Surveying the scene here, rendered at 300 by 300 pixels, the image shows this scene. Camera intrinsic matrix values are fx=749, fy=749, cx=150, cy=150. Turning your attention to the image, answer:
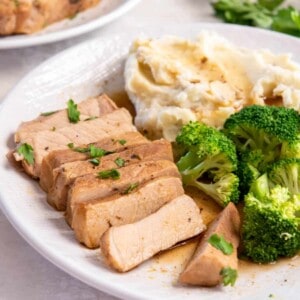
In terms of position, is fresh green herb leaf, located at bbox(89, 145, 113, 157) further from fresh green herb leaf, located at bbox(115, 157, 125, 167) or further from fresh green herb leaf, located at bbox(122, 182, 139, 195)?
fresh green herb leaf, located at bbox(122, 182, 139, 195)

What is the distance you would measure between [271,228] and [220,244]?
0.37 meters

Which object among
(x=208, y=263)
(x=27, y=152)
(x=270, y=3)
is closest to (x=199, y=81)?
(x=27, y=152)

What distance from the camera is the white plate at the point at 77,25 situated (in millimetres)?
6320

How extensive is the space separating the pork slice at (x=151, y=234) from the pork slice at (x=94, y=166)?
45 centimetres

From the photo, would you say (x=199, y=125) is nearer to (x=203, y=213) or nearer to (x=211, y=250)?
(x=203, y=213)

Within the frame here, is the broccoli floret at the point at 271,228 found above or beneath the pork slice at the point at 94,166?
beneath

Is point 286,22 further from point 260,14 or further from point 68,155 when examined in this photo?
point 68,155

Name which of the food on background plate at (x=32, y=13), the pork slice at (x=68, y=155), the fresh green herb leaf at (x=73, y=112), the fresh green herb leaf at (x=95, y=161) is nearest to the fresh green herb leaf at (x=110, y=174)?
the fresh green herb leaf at (x=95, y=161)

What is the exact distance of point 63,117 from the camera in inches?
213

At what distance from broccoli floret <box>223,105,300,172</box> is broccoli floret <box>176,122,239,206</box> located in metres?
0.17

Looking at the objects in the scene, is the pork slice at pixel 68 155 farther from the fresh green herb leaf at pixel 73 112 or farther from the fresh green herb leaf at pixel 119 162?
the fresh green herb leaf at pixel 73 112

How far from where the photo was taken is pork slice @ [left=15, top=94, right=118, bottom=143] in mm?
5234

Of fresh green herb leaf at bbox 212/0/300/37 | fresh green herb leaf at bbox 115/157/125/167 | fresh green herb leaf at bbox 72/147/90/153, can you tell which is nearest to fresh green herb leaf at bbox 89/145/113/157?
fresh green herb leaf at bbox 72/147/90/153

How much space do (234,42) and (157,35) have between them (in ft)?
2.22
